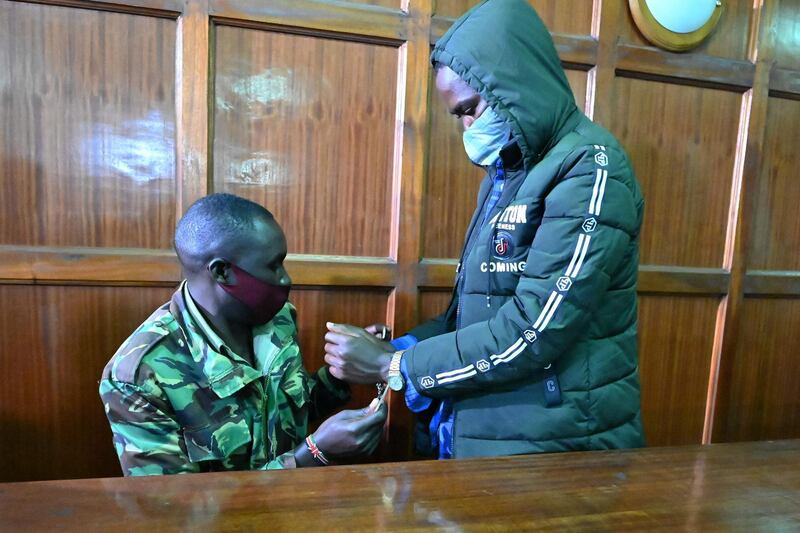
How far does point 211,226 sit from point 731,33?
2.15 meters

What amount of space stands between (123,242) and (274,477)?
45.9 inches

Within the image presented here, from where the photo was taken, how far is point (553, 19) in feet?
6.29

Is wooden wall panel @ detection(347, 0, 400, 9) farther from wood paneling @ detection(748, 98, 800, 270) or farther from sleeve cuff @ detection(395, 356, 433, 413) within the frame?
wood paneling @ detection(748, 98, 800, 270)

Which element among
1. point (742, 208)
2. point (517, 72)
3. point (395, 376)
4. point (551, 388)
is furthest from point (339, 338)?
point (742, 208)

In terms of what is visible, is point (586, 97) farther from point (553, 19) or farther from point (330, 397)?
point (330, 397)

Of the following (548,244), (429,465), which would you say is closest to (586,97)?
(548,244)

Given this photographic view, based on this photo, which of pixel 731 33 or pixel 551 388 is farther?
pixel 731 33

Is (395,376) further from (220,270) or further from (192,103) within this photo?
(192,103)

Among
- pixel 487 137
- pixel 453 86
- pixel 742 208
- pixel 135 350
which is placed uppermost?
pixel 453 86

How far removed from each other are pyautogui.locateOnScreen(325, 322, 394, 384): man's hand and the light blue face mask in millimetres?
517

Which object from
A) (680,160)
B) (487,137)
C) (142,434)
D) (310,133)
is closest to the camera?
(142,434)

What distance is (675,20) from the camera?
198cm

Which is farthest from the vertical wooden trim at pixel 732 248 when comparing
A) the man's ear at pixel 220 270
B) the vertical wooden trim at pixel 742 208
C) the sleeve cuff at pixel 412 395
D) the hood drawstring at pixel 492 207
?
the man's ear at pixel 220 270

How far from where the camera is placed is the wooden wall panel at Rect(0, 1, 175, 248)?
152 cm
